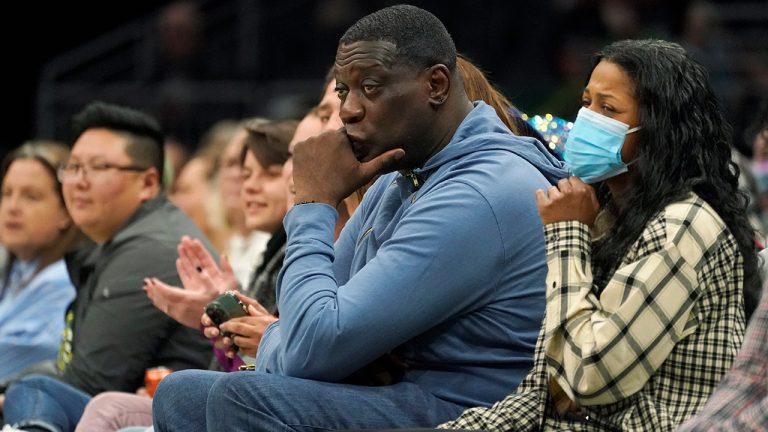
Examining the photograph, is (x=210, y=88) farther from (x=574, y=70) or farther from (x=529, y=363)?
(x=529, y=363)

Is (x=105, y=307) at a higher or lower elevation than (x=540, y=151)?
lower

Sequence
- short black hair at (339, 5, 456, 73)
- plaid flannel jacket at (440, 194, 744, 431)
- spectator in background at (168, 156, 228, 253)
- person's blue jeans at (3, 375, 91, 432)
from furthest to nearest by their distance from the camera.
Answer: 1. spectator in background at (168, 156, 228, 253)
2. person's blue jeans at (3, 375, 91, 432)
3. short black hair at (339, 5, 456, 73)
4. plaid flannel jacket at (440, 194, 744, 431)

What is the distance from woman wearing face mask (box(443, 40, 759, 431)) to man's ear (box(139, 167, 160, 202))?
2624 millimetres

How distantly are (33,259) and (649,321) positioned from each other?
388 centimetres

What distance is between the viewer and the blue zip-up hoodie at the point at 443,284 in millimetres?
2928

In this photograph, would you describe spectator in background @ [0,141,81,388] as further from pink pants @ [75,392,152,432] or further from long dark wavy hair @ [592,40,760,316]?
long dark wavy hair @ [592,40,760,316]

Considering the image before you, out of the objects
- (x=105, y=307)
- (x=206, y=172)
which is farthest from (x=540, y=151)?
(x=206, y=172)

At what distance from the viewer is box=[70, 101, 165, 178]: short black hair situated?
5320 mm

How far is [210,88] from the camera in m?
10.8

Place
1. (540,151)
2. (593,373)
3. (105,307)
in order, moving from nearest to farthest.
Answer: (593,373) → (540,151) → (105,307)

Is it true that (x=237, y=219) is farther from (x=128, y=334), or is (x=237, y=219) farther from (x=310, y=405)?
(x=310, y=405)

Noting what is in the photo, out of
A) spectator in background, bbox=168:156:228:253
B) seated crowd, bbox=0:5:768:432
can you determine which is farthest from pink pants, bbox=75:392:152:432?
spectator in background, bbox=168:156:228:253

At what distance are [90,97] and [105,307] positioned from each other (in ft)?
21.6

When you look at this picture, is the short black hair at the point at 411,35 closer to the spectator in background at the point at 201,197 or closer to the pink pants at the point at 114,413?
the pink pants at the point at 114,413
